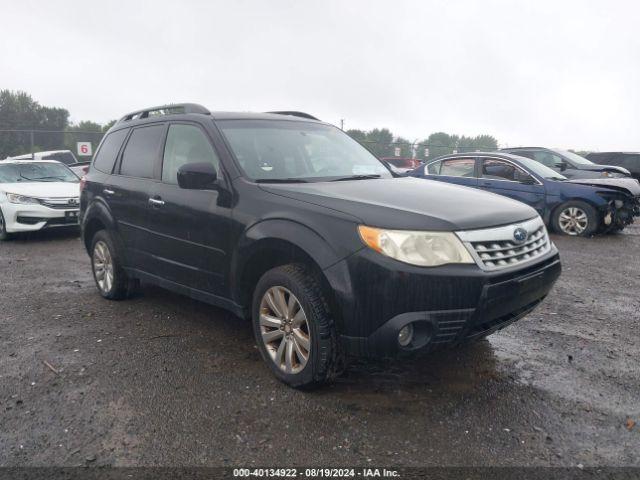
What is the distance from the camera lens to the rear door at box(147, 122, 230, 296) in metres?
3.54

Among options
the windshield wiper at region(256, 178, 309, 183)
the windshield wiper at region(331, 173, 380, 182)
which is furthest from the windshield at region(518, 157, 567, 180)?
the windshield wiper at region(256, 178, 309, 183)

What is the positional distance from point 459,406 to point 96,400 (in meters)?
2.22

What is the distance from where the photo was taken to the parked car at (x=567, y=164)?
11.5m

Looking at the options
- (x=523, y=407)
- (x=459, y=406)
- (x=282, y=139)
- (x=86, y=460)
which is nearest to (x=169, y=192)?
(x=282, y=139)

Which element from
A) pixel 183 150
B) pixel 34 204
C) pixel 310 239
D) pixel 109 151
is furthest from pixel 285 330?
pixel 34 204

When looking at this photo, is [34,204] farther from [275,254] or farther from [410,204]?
[410,204]

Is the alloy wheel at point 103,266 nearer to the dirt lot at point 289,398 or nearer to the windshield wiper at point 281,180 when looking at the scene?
the dirt lot at point 289,398

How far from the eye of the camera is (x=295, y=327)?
308cm

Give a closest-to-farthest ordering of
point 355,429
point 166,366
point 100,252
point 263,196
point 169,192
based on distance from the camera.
A: point 355,429 → point 263,196 → point 166,366 → point 169,192 → point 100,252

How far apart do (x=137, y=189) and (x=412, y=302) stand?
9.13 feet

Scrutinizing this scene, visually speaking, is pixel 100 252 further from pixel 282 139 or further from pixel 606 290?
pixel 606 290

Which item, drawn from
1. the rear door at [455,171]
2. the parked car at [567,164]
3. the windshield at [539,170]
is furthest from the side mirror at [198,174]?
the parked car at [567,164]

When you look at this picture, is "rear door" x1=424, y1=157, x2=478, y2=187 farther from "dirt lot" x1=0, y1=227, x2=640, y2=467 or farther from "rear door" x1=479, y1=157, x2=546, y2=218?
"dirt lot" x1=0, y1=227, x2=640, y2=467

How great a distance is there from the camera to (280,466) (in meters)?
2.42
